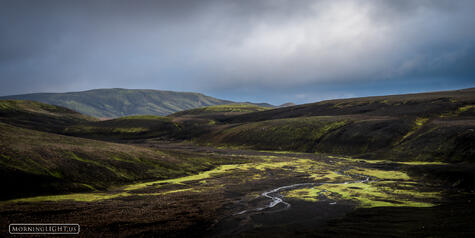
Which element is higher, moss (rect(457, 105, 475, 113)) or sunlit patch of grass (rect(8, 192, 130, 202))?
moss (rect(457, 105, 475, 113))

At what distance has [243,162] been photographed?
302 feet

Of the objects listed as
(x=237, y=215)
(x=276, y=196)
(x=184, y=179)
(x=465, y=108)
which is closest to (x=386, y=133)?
(x=465, y=108)

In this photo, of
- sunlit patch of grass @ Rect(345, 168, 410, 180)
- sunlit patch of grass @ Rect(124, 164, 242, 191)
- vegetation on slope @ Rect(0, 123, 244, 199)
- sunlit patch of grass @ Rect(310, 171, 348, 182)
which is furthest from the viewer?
sunlit patch of grass @ Rect(345, 168, 410, 180)

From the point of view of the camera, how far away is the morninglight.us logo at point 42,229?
25828mm

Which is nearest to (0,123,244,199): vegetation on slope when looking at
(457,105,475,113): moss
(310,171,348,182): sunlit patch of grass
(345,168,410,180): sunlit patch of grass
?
(310,171,348,182): sunlit patch of grass

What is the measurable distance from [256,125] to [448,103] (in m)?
103

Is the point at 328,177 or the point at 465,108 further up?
the point at 465,108

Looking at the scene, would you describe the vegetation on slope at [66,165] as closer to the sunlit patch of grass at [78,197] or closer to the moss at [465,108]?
the sunlit patch of grass at [78,197]

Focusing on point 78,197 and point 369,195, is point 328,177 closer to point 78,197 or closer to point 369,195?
point 369,195

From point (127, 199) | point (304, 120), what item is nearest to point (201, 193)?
point (127, 199)

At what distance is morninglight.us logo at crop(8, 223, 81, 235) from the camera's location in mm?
25828

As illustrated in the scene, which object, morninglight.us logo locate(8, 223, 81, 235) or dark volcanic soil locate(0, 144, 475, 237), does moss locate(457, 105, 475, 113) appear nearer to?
dark volcanic soil locate(0, 144, 475, 237)

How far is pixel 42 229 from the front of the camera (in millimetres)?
26797

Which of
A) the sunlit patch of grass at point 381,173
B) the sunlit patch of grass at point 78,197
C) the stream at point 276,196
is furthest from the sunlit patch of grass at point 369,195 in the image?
the sunlit patch of grass at point 78,197
